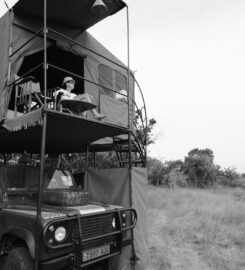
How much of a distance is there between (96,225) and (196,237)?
167 inches

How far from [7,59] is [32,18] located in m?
1.32

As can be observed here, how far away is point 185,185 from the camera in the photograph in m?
22.9

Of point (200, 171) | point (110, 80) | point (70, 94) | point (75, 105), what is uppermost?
point (110, 80)

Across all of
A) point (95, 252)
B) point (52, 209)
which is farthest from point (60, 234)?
point (95, 252)

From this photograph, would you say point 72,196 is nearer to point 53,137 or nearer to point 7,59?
point 53,137

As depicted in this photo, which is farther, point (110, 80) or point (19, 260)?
point (110, 80)

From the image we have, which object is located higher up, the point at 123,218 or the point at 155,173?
the point at 155,173

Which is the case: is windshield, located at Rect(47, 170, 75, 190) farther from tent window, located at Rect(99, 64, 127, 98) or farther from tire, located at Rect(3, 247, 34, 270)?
tent window, located at Rect(99, 64, 127, 98)

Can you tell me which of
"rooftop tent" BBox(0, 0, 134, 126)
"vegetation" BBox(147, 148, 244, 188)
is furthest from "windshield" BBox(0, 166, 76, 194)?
"vegetation" BBox(147, 148, 244, 188)

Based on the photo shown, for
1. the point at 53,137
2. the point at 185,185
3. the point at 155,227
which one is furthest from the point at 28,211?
the point at 185,185

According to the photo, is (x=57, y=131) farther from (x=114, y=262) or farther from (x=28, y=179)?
(x=114, y=262)

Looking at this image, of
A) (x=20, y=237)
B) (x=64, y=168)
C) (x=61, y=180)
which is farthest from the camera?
(x=64, y=168)

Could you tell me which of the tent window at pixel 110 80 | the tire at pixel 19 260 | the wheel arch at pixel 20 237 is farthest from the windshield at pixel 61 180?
the tent window at pixel 110 80

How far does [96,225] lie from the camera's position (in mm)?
4203
